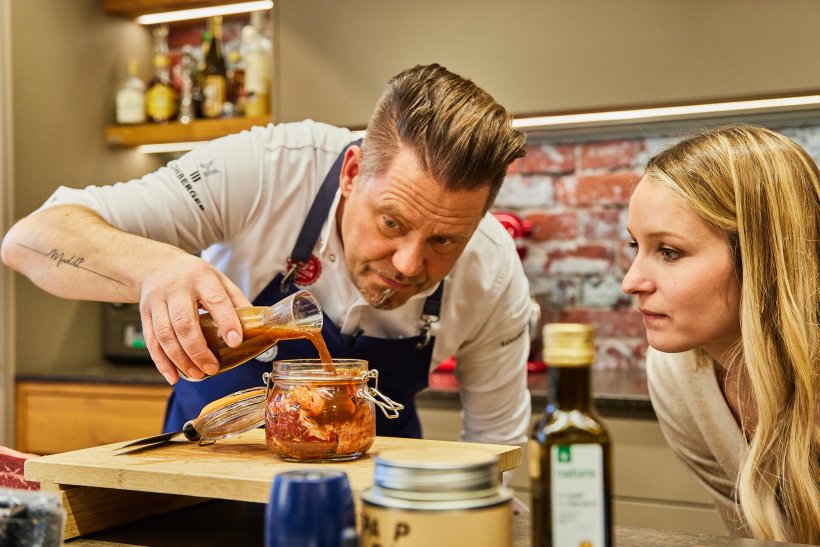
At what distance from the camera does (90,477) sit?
106 cm

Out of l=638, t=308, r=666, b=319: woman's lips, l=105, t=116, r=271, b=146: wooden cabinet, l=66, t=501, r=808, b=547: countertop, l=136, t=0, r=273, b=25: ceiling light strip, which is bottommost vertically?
l=66, t=501, r=808, b=547: countertop

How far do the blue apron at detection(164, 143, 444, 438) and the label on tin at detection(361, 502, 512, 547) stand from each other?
102cm

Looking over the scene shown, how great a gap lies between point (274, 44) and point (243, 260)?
1.41 meters

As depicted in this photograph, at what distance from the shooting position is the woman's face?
142cm

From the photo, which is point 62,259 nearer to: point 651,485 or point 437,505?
point 437,505

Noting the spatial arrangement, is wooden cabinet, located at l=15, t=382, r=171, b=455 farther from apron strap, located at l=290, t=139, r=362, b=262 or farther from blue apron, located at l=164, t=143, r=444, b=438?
apron strap, located at l=290, t=139, r=362, b=262

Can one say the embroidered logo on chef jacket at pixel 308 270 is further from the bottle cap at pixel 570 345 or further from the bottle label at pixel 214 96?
the bottle label at pixel 214 96

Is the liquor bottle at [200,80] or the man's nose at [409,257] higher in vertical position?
the liquor bottle at [200,80]

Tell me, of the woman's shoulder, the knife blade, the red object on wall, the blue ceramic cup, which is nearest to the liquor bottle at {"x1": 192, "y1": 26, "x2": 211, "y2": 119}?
the red object on wall

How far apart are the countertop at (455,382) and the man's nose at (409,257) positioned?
106 centimetres

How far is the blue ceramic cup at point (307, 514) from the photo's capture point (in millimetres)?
698

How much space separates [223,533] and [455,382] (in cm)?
181

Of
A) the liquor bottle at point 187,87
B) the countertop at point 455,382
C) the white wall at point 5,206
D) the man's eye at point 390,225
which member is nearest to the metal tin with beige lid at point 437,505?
the man's eye at point 390,225

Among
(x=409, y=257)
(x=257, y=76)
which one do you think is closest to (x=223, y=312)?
(x=409, y=257)
